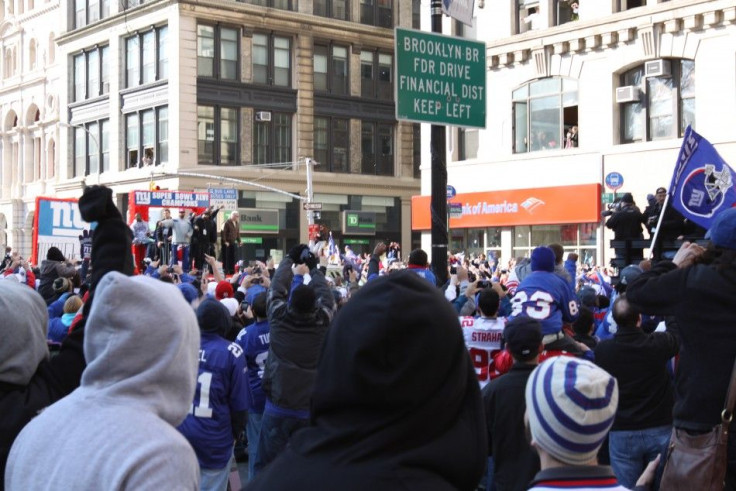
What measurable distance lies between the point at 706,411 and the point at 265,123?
141 ft

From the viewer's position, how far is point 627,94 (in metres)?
29.1

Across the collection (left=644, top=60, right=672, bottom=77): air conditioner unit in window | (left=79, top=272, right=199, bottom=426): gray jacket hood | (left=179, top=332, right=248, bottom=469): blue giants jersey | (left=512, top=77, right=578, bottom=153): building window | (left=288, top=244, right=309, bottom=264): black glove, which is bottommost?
(left=179, top=332, right=248, bottom=469): blue giants jersey

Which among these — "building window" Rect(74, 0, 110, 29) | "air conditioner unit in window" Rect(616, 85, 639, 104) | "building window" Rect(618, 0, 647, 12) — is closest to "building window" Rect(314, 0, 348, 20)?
"building window" Rect(74, 0, 110, 29)

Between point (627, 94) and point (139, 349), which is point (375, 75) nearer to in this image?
point (627, 94)

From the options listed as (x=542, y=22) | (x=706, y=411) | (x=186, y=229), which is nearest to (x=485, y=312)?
(x=706, y=411)

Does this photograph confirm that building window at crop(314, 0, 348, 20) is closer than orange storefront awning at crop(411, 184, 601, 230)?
No

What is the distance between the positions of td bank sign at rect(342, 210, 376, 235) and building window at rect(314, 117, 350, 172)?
232 centimetres

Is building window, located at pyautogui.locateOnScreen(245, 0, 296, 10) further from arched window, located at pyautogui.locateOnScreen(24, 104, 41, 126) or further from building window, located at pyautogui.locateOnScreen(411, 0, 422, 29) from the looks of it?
arched window, located at pyautogui.locateOnScreen(24, 104, 41, 126)

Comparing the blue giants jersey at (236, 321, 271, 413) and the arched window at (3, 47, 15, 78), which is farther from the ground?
the arched window at (3, 47, 15, 78)

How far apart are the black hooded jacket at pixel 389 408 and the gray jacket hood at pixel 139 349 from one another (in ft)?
1.90

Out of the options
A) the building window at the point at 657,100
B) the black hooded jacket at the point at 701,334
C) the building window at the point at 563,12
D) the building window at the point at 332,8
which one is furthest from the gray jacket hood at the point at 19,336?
the building window at the point at 332,8

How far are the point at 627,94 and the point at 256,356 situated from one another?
22977 millimetres

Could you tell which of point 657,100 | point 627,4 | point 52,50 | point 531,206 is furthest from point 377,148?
point 657,100

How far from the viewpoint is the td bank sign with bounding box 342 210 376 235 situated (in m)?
48.8
